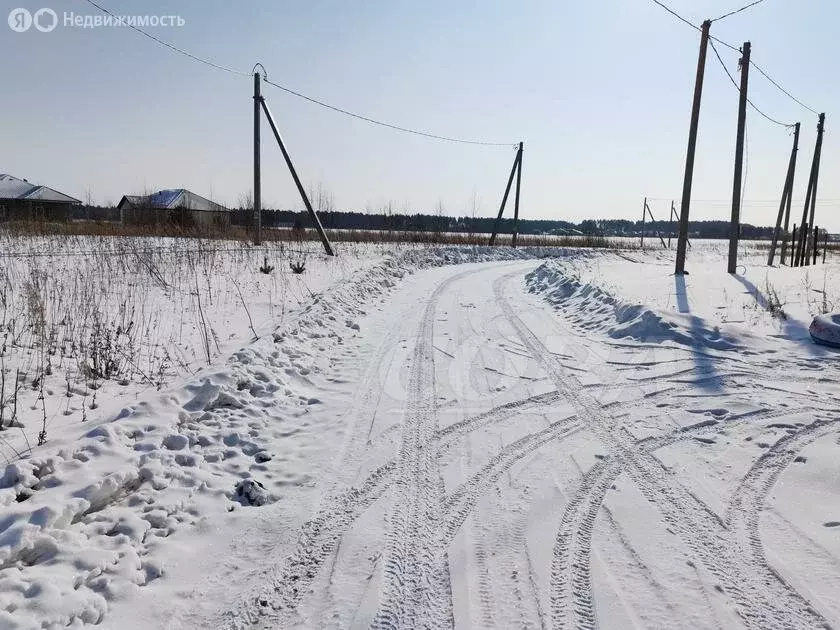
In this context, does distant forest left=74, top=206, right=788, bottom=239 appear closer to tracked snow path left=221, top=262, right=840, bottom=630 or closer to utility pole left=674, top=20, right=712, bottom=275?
utility pole left=674, top=20, right=712, bottom=275

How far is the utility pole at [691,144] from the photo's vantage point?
41.2 ft

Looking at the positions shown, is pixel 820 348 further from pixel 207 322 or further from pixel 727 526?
pixel 207 322

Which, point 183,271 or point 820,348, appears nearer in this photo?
point 820,348

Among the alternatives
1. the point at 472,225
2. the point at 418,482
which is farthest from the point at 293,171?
the point at 472,225

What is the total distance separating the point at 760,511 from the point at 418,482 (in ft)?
6.79

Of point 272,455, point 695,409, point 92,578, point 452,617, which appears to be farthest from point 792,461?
point 92,578

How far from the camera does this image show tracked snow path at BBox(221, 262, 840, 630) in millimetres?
2188

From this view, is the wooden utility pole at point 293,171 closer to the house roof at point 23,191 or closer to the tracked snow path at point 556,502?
the tracked snow path at point 556,502

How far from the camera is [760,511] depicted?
2889 millimetres

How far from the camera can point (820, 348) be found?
638 centimetres

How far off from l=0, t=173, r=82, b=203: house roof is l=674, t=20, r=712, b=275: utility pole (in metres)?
53.7

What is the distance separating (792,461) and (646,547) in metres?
1.73

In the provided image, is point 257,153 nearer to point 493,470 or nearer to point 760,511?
point 493,470

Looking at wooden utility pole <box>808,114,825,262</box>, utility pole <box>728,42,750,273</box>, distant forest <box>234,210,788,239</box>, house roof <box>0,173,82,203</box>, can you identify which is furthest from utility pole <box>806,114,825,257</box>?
house roof <box>0,173,82,203</box>
